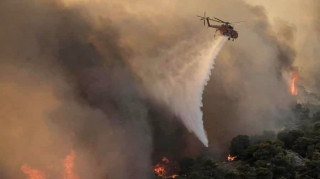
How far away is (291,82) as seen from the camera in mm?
96938

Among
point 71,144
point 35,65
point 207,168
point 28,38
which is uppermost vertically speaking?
point 28,38

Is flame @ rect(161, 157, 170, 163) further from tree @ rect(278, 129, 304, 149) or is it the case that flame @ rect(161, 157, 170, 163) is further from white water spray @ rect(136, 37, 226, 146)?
tree @ rect(278, 129, 304, 149)

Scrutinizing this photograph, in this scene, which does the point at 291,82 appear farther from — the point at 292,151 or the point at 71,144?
the point at 71,144

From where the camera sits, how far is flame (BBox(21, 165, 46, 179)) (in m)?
46.8

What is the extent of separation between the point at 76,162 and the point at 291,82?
6179 centimetres

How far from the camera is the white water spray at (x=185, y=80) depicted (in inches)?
2360

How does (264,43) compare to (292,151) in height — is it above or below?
above

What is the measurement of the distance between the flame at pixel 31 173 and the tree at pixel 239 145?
85.9 feet

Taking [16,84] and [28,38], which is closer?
[16,84]

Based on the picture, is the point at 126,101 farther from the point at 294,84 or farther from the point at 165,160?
the point at 294,84

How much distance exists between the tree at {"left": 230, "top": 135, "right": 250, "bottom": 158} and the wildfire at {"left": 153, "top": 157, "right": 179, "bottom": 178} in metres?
8.86

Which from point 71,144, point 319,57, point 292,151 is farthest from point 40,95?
point 319,57

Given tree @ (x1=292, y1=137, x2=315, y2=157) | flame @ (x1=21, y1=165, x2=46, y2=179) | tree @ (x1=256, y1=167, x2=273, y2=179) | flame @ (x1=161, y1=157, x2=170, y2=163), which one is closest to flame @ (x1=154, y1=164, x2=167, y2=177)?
flame @ (x1=161, y1=157, x2=170, y2=163)

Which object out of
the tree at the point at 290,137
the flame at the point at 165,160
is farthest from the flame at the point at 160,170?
the tree at the point at 290,137
